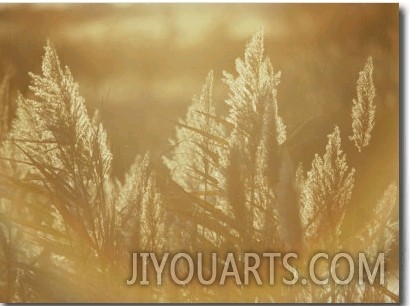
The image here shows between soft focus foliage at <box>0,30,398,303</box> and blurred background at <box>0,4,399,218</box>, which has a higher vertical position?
blurred background at <box>0,4,399,218</box>

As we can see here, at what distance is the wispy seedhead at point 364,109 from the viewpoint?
5.85ft

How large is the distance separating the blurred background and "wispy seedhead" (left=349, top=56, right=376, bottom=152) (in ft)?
0.06

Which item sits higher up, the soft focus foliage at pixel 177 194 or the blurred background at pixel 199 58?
the blurred background at pixel 199 58

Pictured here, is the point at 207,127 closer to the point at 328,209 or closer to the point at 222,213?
the point at 222,213

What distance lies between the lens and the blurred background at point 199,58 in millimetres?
1777

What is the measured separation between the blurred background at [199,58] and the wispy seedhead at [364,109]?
0.06 feet

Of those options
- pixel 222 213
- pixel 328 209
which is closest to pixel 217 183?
pixel 222 213

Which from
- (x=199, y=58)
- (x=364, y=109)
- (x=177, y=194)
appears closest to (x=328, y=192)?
(x=364, y=109)

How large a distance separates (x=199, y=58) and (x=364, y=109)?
1.84 feet

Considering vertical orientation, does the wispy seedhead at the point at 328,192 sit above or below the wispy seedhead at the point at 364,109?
below

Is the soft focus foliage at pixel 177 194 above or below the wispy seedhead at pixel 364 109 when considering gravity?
below

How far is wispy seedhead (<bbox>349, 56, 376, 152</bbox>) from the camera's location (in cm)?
178

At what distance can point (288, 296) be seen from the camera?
179 centimetres

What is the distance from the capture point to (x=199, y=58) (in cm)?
179
